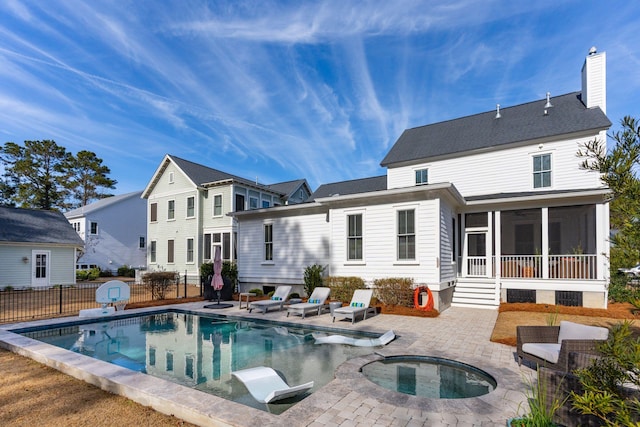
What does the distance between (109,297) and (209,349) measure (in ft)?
19.6

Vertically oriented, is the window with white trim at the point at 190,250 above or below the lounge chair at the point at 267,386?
above

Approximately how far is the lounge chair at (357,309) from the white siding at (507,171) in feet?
28.9

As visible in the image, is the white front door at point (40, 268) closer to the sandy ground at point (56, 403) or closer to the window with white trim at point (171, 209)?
the window with white trim at point (171, 209)

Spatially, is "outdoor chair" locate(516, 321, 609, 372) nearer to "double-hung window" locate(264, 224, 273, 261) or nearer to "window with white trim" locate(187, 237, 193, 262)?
"double-hung window" locate(264, 224, 273, 261)

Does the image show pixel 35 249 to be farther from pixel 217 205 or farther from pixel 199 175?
pixel 217 205

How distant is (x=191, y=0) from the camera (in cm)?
1203

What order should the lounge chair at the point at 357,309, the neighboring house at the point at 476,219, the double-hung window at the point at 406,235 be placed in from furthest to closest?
the double-hung window at the point at 406,235, the neighboring house at the point at 476,219, the lounge chair at the point at 357,309

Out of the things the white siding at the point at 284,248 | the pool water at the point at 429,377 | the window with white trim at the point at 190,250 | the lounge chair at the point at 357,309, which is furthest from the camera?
the window with white trim at the point at 190,250

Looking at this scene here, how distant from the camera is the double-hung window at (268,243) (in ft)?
53.2

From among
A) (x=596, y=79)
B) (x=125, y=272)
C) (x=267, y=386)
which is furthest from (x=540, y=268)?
(x=125, y=272)

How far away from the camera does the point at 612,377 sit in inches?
86.9

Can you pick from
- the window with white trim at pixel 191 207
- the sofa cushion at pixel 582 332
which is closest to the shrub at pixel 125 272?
the window with white trim at pixel 191 207

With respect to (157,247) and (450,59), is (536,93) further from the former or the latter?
(157,247)

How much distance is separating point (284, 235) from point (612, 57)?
17.1 metres
